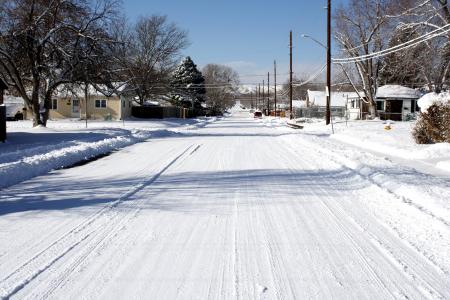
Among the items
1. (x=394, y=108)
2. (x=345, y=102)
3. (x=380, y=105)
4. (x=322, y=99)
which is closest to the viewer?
(x=394, y=108)

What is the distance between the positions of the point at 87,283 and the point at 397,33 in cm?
3446

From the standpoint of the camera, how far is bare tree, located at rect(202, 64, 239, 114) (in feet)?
423

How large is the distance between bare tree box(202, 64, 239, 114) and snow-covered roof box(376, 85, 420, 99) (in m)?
59.5

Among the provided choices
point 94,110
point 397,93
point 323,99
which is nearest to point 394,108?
point 397,93

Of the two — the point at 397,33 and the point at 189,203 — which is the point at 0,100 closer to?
the point at 189,203

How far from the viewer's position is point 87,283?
512 centimetres

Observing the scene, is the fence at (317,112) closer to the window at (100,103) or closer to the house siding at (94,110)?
the house siding at (94,110)

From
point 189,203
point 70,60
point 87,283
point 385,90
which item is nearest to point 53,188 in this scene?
point 189,203

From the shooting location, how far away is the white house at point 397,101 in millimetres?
61125

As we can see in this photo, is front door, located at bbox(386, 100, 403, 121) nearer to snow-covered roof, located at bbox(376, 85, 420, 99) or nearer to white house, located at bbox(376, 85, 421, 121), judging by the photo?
white house, located at bbox(376, 85, 421, 121)

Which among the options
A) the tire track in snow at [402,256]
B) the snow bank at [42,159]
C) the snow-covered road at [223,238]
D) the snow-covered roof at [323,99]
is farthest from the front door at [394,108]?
the tire track in snow at [402,256]

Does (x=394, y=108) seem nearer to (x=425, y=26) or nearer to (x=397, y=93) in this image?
(x=397, y=93)

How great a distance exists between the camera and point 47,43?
33000mm

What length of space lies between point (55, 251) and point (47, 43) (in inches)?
1164
